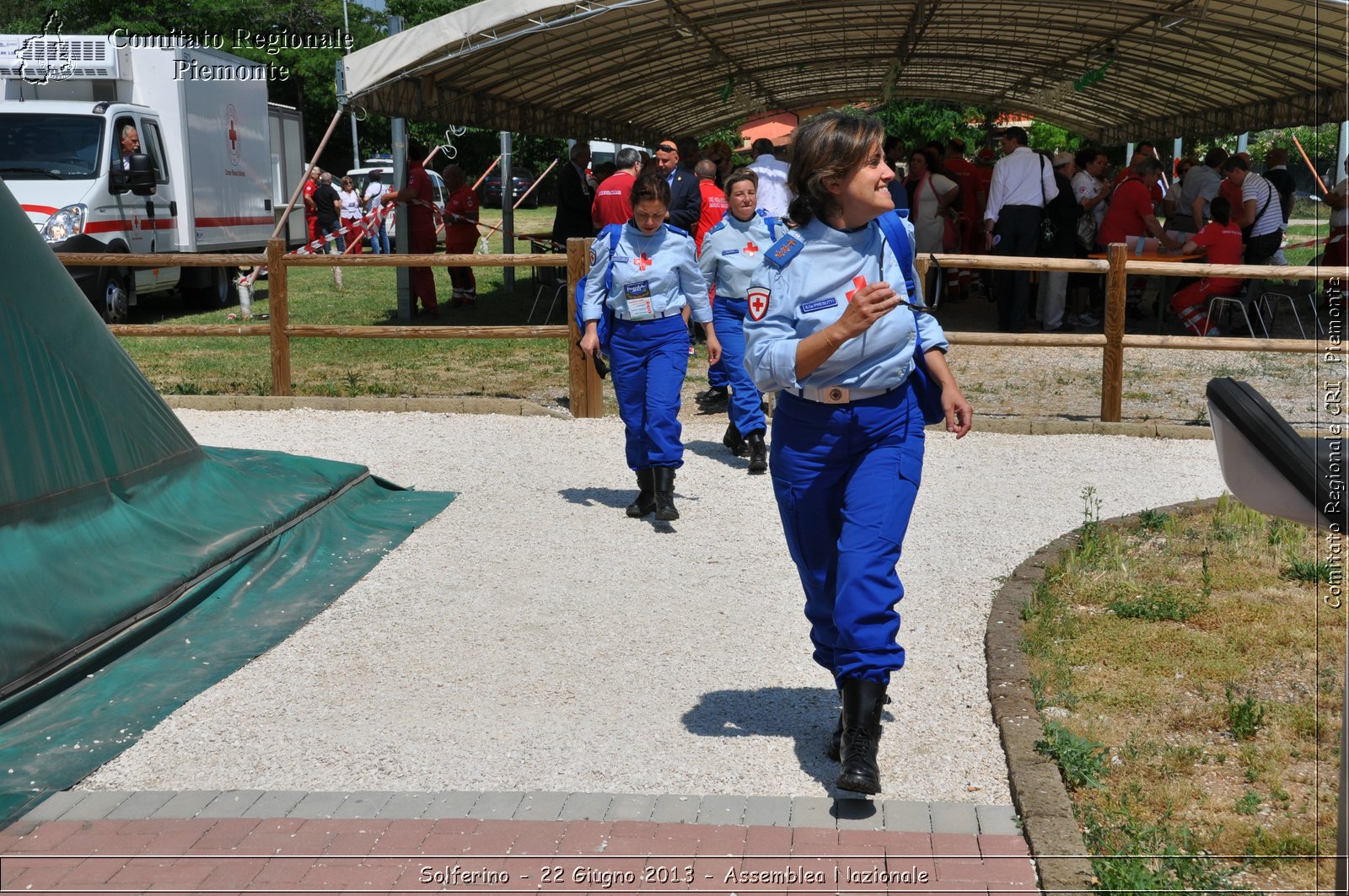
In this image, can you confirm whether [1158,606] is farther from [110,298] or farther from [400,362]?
[110,298]

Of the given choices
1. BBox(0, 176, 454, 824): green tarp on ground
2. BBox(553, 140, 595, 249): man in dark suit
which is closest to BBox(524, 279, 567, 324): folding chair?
BBox(553, 140, 595, 249): man in dark suit

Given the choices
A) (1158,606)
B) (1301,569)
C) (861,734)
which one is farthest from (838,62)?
(861,734)

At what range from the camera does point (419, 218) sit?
54.4 feet

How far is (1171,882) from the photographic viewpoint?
3244 millimetres

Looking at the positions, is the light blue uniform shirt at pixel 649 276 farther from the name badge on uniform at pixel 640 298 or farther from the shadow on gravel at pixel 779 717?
the shadow on gravel at pixel 779 717

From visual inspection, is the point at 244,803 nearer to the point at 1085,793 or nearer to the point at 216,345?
the point at 1085,793

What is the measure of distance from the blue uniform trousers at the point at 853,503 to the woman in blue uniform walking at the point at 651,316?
3198 mm

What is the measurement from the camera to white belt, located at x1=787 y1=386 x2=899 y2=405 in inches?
152

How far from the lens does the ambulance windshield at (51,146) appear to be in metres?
15.1

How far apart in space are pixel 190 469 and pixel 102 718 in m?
2.16

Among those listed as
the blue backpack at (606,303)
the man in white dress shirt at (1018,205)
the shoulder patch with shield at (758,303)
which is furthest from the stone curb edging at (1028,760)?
the man in white dress shirt at (1018,205)

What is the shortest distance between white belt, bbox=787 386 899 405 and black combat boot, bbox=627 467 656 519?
366 cm

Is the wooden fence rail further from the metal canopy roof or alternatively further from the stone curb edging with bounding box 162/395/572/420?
the metal canopy roof

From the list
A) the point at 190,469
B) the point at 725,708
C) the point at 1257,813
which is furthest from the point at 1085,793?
the point at 190,469
